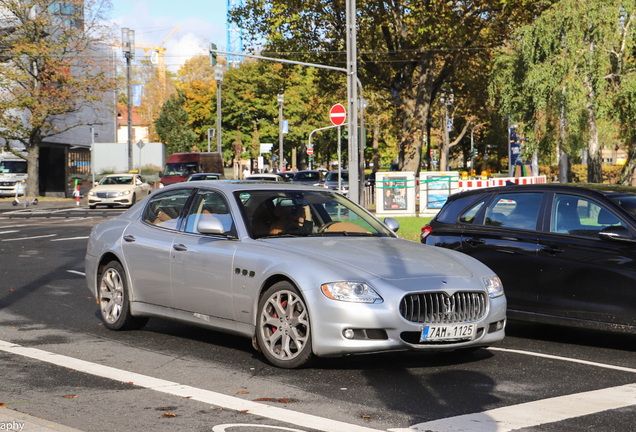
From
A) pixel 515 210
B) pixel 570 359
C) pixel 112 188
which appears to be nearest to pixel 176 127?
pixel 112 188

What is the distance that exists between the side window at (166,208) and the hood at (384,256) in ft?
4.50

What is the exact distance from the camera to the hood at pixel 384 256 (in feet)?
21.8

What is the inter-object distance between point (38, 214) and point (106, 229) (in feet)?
88.2

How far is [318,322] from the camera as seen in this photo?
6.44m

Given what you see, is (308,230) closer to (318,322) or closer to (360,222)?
(360,222)

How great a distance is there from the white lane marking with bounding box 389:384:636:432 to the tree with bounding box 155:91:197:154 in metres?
85.9

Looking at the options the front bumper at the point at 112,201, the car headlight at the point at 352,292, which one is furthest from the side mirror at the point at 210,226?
the front bumper at the point at 112,201

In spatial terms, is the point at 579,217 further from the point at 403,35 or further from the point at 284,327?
the point at 403,35

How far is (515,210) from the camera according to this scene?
8633mm

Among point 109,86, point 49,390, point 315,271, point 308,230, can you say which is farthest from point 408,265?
point 109,86

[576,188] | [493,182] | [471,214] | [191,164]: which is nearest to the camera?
[576,188]

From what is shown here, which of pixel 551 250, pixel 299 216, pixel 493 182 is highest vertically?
pixel 493 182

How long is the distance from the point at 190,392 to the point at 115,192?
31649 mm

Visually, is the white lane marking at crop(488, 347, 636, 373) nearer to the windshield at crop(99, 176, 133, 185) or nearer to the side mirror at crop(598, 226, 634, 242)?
the side mirror at crop(598, 226, 634, 242)
